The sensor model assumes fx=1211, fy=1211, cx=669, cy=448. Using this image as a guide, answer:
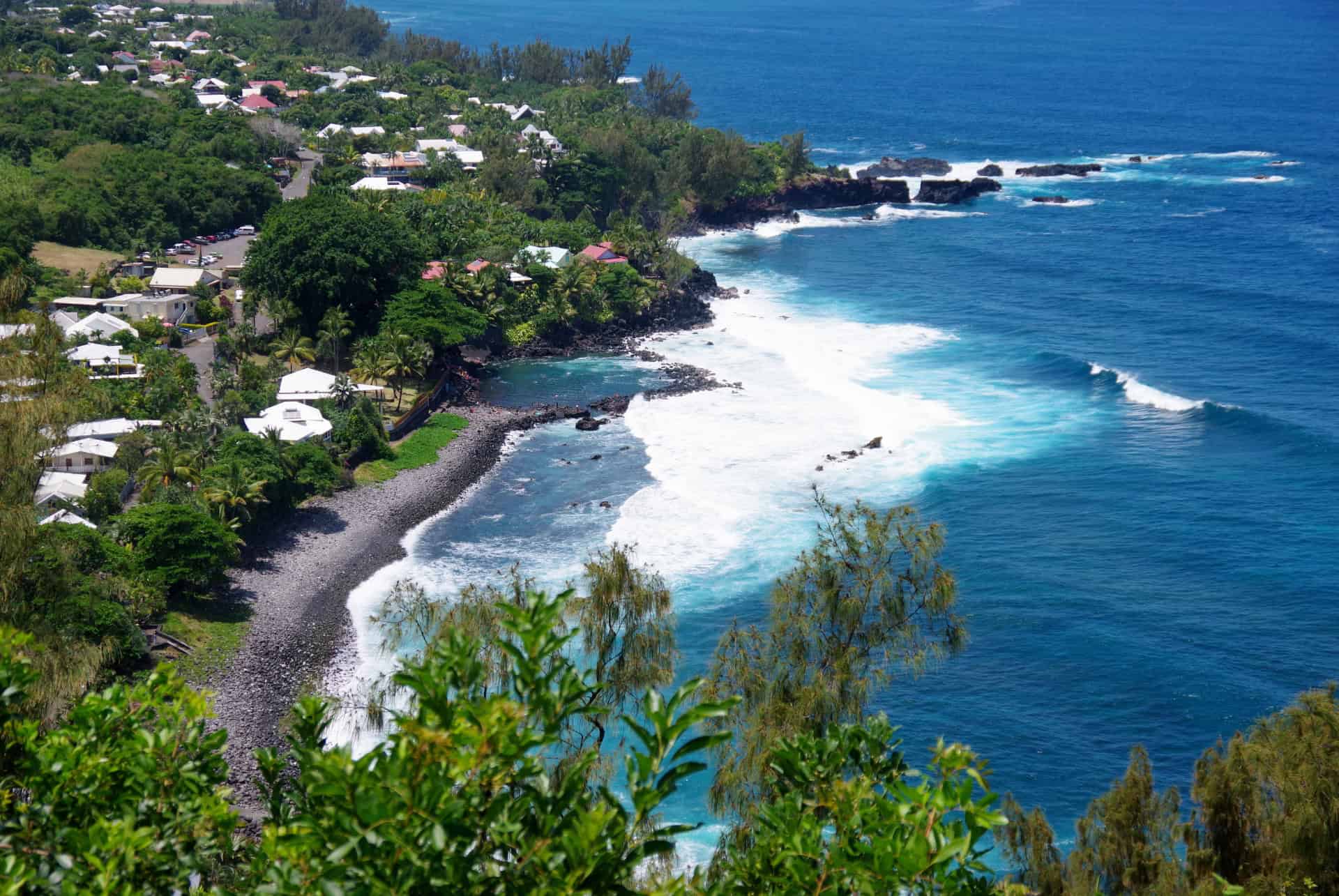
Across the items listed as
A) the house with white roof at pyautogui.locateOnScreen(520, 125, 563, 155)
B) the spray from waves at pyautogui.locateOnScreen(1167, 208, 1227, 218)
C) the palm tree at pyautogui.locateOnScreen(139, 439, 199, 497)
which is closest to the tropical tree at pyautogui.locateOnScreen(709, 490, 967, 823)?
the palm tree at pyautogui.locateOnScreen(139, 439, 199, 497)

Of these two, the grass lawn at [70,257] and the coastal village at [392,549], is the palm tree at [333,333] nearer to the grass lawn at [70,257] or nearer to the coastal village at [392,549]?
the coastal village at [392,549]

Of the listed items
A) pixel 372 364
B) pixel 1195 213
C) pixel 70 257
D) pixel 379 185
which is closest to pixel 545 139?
pixel 379 185

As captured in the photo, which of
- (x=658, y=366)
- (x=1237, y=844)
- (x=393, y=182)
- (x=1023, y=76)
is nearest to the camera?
(x=1237, y=844)

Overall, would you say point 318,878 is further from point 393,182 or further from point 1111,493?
point 393,182

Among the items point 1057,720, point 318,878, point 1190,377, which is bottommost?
point 1057,720

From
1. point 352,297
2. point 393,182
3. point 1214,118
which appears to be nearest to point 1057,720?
point 352,297

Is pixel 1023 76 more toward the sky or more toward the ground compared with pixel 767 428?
more toward the sky

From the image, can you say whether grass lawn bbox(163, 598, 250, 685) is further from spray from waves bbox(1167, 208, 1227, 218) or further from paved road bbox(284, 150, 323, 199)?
spray from waves bbox(1167, 208, 1227, 218)

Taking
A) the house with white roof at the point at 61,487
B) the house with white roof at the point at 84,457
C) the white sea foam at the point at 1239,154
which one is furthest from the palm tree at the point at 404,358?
the white sea foam at the point at 1239,154
